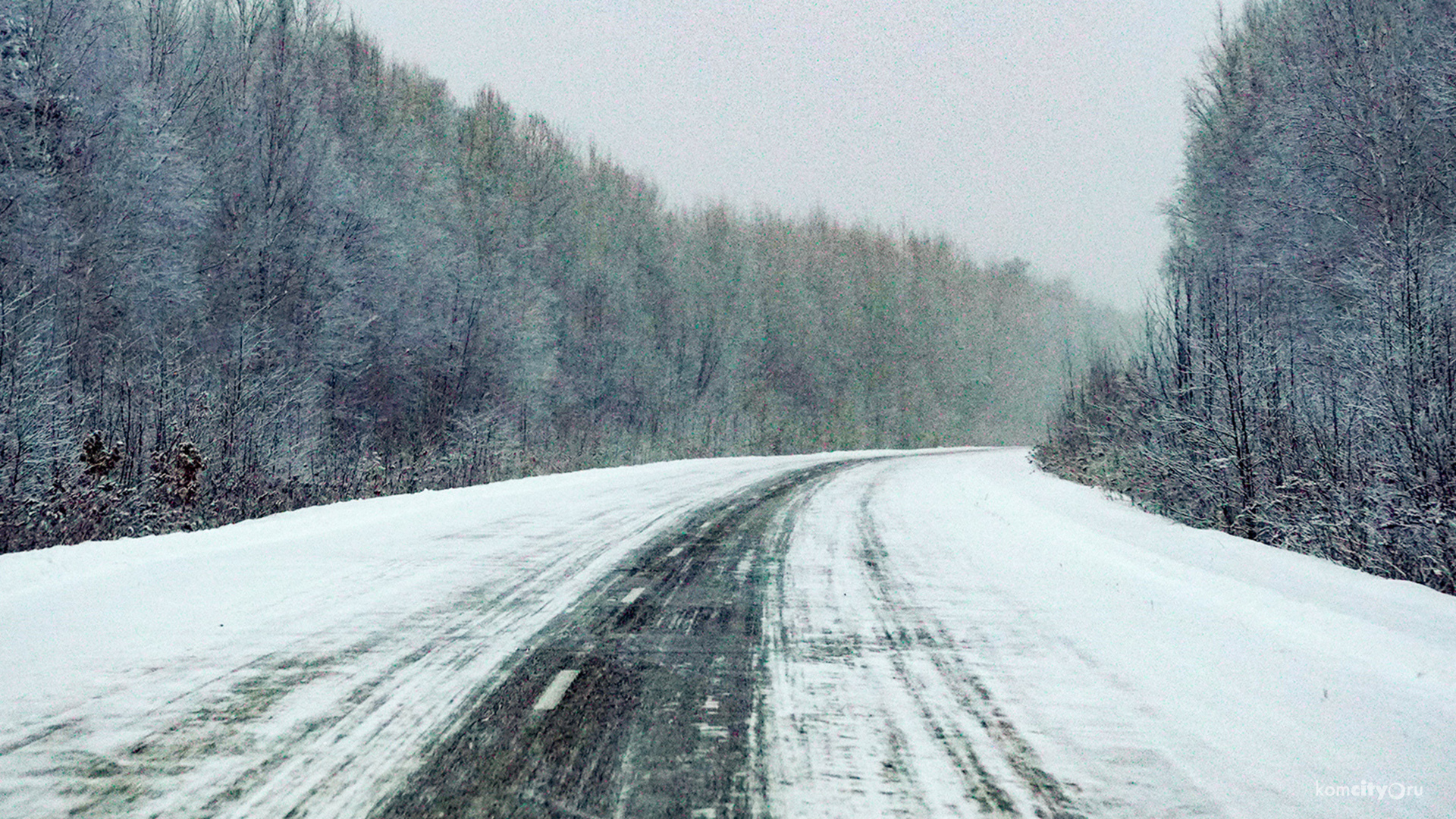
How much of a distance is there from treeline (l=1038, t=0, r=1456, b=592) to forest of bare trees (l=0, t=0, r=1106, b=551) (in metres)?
5.93

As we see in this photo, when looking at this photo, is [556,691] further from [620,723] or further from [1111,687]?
[1111,687]

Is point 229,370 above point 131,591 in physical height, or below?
above

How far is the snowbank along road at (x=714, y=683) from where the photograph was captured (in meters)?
3.47

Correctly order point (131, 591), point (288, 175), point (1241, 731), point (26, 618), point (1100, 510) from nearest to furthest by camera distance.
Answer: point (1241, 731) < point (26, 618) < point (131, 591) < point (1100, 510) < point (288, 175)

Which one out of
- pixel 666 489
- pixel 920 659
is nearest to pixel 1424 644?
pixel 920 659

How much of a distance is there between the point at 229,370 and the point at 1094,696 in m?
17.9

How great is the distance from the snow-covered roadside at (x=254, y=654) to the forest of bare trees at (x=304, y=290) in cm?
287

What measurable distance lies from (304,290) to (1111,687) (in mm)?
24859

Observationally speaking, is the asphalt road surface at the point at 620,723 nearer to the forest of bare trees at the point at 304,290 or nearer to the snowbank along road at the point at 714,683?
the snowbank along road at the point at 714,683

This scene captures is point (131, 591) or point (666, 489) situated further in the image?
point (666, 489)

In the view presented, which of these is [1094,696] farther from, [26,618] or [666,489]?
[666,489]

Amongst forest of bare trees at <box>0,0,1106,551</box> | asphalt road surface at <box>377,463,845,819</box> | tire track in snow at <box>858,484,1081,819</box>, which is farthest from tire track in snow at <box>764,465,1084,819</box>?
forest of bare trees at <box>0,0,1106,551</box>

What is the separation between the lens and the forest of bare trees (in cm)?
1348

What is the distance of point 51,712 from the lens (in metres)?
4.28
